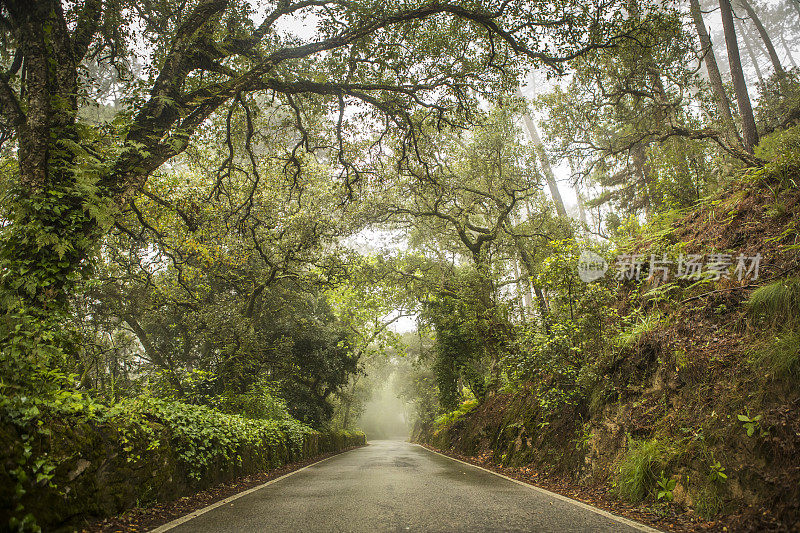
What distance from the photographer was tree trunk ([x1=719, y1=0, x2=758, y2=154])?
10.9m

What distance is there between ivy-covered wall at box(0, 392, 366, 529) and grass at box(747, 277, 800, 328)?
7.60 meters

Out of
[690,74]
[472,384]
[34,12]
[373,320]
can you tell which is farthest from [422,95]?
[472,384]

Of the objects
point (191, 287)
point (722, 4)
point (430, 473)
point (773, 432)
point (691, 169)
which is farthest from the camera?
point (722, 4)

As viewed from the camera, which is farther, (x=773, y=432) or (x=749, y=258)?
(x=749, y=258)

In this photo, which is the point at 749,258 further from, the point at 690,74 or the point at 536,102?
the point at 536,102

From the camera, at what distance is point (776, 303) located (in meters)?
4.78

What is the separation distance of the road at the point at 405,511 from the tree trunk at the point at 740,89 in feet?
37.2

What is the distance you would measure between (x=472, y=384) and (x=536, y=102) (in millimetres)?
11004

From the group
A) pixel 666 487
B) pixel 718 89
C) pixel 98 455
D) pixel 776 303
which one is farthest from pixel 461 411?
pixel 718 89

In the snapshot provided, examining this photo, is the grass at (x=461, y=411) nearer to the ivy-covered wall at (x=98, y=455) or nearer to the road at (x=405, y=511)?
the road at (x=405, y=511)

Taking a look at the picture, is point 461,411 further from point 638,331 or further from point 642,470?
point 642,470

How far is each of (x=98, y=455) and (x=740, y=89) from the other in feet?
57.2

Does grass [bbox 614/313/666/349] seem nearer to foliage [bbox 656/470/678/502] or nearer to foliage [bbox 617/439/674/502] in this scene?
foliage [bbox 617/439/674/502]

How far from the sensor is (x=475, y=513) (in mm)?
4164
